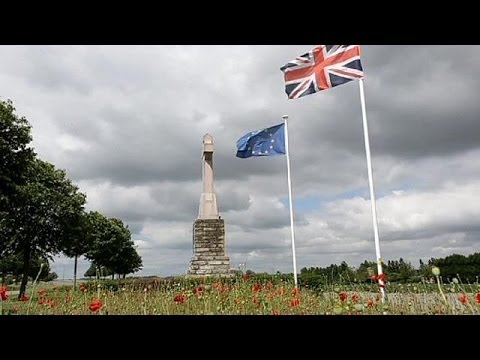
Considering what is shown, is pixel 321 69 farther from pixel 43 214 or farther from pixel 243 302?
pixel 43 214

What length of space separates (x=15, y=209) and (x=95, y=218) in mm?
16777

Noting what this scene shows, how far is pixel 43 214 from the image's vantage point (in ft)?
58.6

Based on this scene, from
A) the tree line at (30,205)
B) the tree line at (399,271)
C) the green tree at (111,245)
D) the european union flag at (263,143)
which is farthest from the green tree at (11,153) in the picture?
the green tree at (111,245)

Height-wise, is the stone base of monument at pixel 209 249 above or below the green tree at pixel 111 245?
below

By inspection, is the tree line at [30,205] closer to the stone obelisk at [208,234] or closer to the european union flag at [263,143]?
the stone obelisk at [208,234]

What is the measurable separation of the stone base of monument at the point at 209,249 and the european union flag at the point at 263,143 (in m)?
4.76

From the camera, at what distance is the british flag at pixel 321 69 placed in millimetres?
8469

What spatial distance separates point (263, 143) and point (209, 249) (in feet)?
17.7

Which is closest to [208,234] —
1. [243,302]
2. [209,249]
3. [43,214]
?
[209,249]
